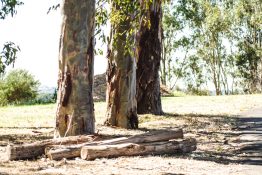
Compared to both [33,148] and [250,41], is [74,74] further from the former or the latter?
[250,41]

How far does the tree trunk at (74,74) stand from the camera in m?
9.01

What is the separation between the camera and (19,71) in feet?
140

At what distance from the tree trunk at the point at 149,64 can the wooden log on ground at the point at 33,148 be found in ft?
26.4

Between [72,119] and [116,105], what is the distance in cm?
339

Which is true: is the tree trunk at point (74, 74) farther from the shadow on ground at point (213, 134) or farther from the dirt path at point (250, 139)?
the dirt path at point (250, 139)

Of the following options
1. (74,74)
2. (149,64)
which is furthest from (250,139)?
(149,64)

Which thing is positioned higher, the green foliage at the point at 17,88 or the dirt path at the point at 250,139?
the green foliage at the point at 17,88

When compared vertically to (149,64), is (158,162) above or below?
below

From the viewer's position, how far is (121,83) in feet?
40.0

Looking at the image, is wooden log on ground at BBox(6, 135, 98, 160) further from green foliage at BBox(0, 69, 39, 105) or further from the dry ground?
green foliage at BBox(0, 69, 39, 105)

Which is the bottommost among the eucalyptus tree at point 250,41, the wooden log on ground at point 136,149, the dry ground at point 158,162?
the dry ground at point 158,162

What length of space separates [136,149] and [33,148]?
1968 millimetres

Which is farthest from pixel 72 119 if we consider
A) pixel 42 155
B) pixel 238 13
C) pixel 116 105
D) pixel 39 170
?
pixel 238 13

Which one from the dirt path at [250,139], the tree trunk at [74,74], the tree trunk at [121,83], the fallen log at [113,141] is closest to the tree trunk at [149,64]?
the dirt path at [250,139]
